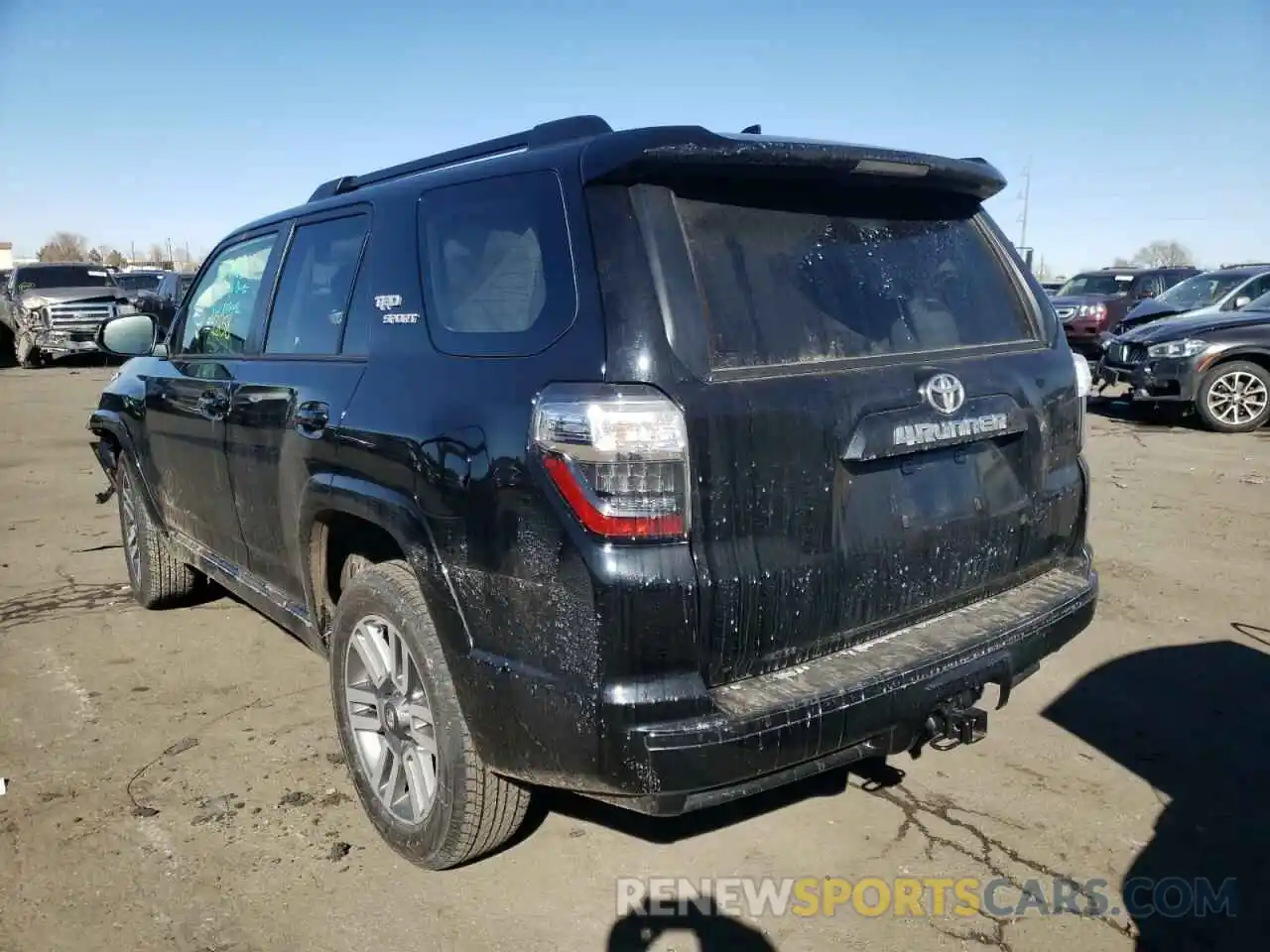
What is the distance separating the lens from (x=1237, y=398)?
1102 cm

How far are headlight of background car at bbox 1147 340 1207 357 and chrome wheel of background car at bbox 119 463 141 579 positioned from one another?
1064 centimetres

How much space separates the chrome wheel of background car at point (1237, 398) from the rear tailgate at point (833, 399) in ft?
31.1

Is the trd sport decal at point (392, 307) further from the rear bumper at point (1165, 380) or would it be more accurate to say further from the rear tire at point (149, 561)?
the rear bumper at point (1165, 380)

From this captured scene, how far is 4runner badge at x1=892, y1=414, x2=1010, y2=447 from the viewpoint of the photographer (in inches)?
101

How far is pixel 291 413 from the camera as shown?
333 centimetres

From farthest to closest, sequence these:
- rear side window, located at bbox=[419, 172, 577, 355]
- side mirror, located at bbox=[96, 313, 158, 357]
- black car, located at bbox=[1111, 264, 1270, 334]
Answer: black car, located at bbox=[1111, 264, 1270, 334], side mirror, located at bbox=[96, 313, 158, 357], rear side window, located at bbox=[419, 172, 577, 355]

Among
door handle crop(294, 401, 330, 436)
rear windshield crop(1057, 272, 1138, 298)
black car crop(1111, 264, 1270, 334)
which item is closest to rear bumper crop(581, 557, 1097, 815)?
door handle crop(294, 401, 330, 436)

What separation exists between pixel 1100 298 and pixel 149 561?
1876cm

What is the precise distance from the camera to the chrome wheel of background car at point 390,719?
2852mm

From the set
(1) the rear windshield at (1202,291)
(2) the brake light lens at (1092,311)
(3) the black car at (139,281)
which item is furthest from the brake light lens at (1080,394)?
(3) the black car at (139,281)

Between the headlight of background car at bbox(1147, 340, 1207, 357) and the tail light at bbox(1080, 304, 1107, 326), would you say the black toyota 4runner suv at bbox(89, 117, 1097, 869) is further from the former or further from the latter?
the tail light at bbox(1080, 304, 1107, 326)

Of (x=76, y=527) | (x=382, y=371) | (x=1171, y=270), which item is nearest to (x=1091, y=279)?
(x=1171, y=270)

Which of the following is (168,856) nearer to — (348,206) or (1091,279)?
(348,206)

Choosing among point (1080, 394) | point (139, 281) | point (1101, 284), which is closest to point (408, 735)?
point (1080, 394)
